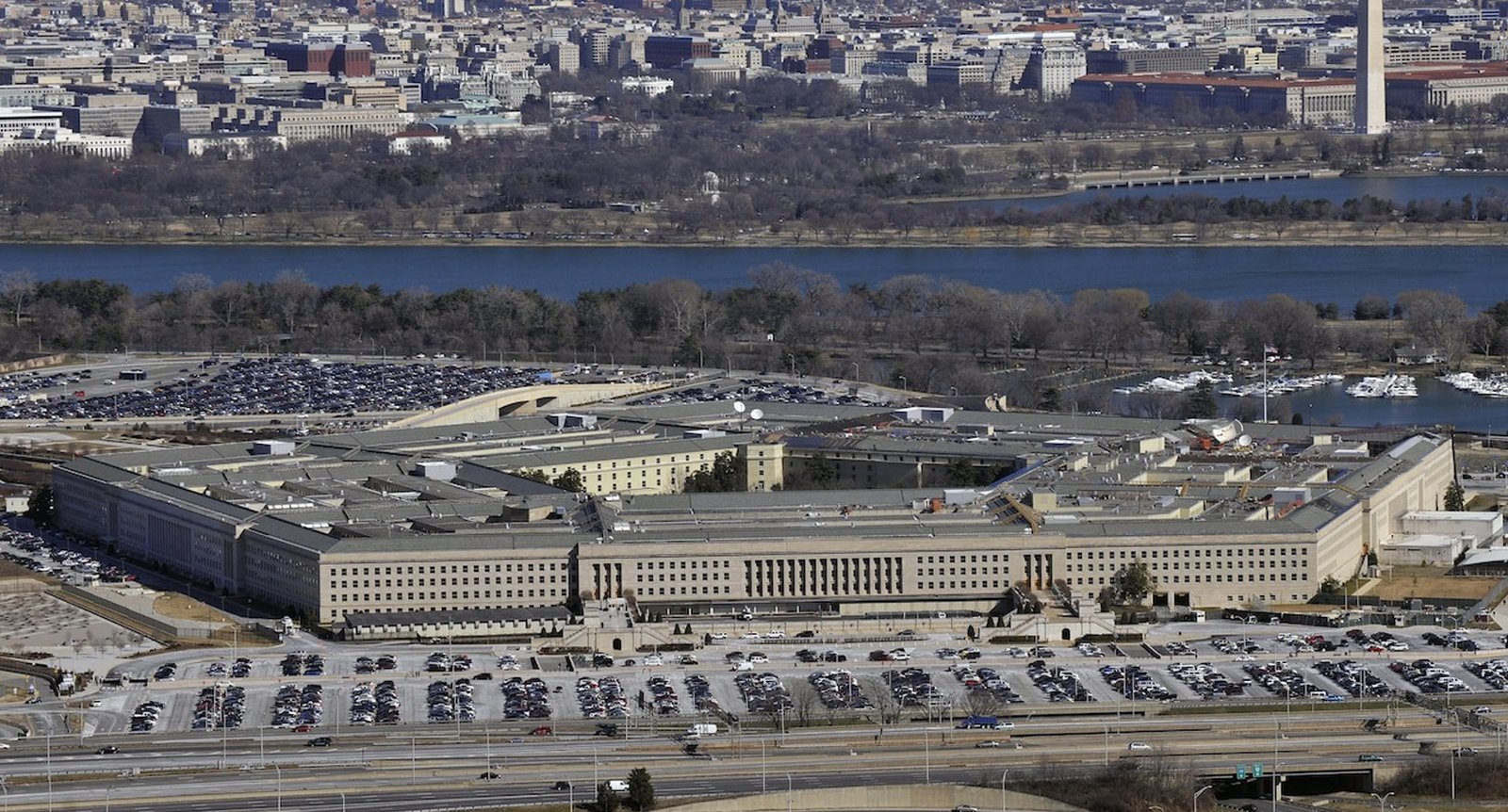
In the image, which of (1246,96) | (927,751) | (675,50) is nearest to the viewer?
(927,751)

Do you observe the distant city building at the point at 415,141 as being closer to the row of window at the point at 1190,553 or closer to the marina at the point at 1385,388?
the marina at the point at 1385,388

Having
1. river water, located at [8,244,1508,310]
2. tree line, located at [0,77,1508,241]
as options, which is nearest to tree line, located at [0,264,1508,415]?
river water, located at [8,244,1508,310]

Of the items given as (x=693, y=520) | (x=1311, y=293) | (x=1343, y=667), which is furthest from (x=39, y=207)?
(x=1343, y=667)

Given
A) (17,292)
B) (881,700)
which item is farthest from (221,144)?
(881,700)

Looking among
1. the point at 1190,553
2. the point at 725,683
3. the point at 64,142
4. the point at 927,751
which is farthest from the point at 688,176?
the point at 927,751

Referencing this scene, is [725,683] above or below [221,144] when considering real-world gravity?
below

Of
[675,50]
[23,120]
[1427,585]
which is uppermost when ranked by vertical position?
[675,50]

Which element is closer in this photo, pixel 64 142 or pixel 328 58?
pixel 64 142

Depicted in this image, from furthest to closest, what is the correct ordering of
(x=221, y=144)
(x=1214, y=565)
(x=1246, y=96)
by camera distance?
(x=1246, y=96), (x=221, y=144), (x=1214, y=565)

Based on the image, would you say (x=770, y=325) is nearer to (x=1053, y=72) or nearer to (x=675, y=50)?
(x=1053, y=72)
